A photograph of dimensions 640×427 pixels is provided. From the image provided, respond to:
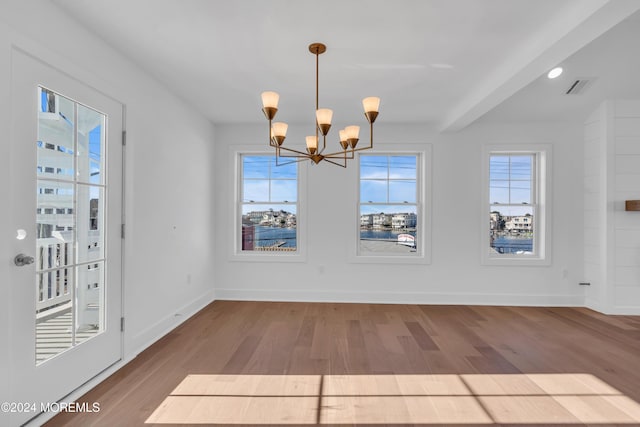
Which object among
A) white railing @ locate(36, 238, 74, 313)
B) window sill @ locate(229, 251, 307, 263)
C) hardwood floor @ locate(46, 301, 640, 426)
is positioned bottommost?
hardwood floor @ locate(46, 301, 640, 426)

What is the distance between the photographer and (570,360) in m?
2.86

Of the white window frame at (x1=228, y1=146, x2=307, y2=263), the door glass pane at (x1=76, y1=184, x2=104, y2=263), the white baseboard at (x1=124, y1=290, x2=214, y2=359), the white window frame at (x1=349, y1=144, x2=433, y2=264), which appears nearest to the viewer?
the door glass pane at (x1=76, y1=184, x2=104, y2=263)

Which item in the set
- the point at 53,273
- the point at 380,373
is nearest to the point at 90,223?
the point at 53,273

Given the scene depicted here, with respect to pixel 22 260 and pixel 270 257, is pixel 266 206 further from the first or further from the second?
pixel 22 260

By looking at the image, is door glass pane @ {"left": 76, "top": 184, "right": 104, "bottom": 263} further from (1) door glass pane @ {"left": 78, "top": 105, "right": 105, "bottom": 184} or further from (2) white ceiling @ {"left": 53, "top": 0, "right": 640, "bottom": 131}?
(2) white ceiling @ {"left": 53, "top": 0, "right": 640, "bottom": 131}

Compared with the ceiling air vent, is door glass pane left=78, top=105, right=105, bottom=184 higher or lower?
lower

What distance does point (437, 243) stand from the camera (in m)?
4.74

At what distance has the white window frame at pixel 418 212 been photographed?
4750 millimetres

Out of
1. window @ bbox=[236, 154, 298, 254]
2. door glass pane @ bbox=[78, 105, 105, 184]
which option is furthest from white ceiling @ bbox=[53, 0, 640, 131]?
window @ bbox=[236, 154, 298, 254]

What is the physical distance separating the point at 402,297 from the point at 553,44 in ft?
11.3

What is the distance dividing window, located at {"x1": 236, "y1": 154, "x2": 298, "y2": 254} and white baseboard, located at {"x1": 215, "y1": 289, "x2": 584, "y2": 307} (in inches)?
25.3

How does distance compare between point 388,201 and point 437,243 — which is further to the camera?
point 388,201

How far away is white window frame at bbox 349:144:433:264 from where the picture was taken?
4.75m

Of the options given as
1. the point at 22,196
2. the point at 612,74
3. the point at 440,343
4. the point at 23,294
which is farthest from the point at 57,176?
the point at 612,74
